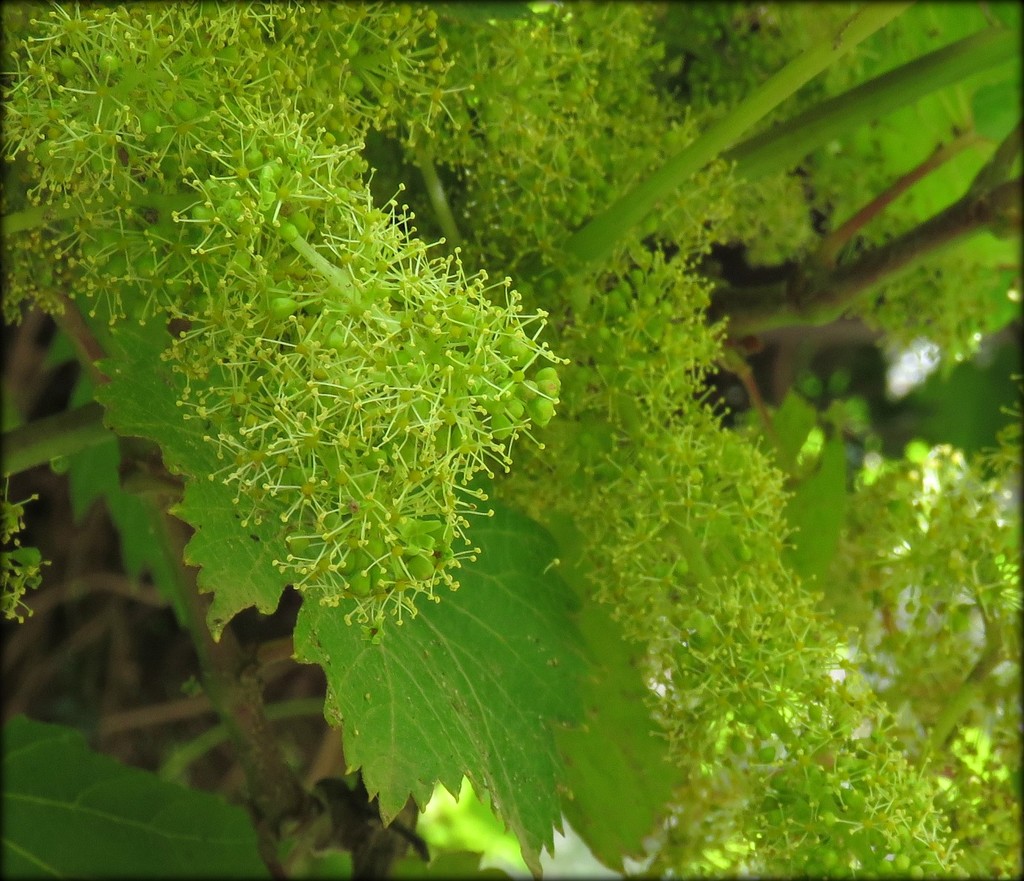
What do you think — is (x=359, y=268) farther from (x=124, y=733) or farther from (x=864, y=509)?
(x=124, y=733)

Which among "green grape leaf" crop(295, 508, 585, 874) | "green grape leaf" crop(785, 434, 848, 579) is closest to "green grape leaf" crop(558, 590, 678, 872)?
"green grape leaf" crop(295, 508, 585, 874)

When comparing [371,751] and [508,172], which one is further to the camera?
[508,172]

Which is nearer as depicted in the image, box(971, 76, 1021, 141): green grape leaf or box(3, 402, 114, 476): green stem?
box(3, 402, 114, 476): green stem

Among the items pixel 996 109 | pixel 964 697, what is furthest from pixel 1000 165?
pixel 964 697

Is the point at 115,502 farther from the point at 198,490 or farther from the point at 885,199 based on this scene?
the point at 885,199

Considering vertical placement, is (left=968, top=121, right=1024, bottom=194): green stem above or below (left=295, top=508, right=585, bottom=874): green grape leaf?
above

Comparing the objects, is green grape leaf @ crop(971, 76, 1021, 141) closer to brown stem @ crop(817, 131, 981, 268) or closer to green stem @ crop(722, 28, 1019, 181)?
brown stem @ crop(817, 131, 981, 268)

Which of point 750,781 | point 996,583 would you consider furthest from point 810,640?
point 996,583

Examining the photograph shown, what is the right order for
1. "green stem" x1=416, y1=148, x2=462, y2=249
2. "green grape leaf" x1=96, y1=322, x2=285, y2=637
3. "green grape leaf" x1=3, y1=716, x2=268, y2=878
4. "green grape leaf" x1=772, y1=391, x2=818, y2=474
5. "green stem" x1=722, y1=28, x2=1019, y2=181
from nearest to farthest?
"green grape leaf" x1=96, y1=322, x2=285, y2=637 → "green stem" x1=416, y1=148, x2=462, y2=249 → "green stem" x1=722, y1=28, x2=1019, y2=181 → "green grape leaf" x1=3, y1=716, x2=268, y2=878 → "green grape leaf" x1=772, y1=391, x2=818, y2=474
